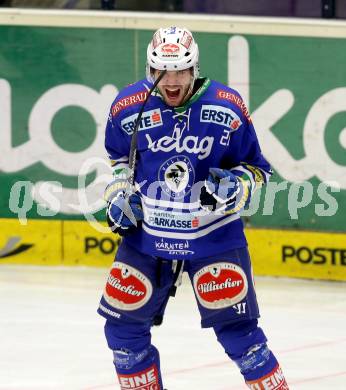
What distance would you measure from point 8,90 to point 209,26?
4.48 feet

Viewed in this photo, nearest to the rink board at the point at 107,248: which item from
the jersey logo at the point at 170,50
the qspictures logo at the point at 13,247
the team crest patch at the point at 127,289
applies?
the qspictures logo at the point at 13,247

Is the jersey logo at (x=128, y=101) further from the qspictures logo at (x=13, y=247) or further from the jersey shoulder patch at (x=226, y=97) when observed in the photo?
the qspictures logo at (x=13, y=247)

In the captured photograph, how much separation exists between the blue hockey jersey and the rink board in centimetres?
317

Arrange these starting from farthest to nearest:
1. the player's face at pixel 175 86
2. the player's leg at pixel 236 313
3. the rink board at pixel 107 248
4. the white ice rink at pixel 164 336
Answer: the rink board at pixel 107 248 → the white ice rink at pixel 164 336 → the player's leg at pixel 236 313 → the player's face at pixel 175 86

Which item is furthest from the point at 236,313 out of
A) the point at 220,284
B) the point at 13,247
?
the point at 13,247

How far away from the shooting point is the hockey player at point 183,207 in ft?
17.7

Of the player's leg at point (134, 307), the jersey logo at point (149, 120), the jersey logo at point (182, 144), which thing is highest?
the jersey logo at point (149, 120)

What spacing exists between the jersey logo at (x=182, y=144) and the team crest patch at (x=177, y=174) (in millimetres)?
37

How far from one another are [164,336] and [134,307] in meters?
1.90

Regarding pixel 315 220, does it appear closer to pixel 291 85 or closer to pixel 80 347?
pixel 291 85

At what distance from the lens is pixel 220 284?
17.9 feet

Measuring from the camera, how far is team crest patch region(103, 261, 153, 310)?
216 inches

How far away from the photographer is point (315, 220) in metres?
8.69

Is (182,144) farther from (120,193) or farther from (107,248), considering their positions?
(107,248)
